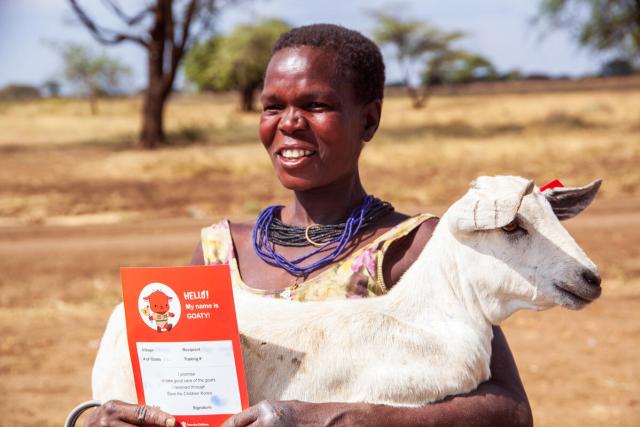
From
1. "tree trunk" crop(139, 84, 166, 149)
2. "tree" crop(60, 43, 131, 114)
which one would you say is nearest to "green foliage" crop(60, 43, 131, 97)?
"tree" crop(60, 43, 131, 114)

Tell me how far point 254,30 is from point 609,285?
36.0 metres

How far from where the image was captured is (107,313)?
28.9 ft

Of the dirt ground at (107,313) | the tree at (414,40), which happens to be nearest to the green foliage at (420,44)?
the tree at (414,40)

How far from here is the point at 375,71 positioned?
2451mm

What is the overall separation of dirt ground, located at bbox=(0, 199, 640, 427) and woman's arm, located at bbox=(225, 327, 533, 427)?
4.03 metres

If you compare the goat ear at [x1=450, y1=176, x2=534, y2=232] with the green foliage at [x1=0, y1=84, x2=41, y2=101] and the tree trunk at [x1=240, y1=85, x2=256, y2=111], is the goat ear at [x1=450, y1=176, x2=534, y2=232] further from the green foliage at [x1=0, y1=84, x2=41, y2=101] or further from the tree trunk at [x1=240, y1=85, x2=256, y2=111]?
the green foliage at [x1=0, y1=84, x2=41, y2=101]

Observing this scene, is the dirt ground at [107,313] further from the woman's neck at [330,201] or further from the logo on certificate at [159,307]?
the logo on certificate at [159,307]

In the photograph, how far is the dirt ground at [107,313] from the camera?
6.33 meters

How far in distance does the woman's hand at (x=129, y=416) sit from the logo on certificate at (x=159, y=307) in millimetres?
203

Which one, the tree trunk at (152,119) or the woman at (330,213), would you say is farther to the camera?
the tree trunk at (152,119)

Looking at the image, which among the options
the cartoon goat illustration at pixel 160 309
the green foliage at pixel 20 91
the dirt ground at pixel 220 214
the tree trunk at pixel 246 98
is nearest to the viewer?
the cartoon goat illustration at pixel 160 309

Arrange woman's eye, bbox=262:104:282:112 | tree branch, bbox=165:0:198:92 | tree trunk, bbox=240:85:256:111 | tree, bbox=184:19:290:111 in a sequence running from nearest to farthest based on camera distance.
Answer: woman's eye, bbox=262:104:282:112 → tree branch, bbox=165:0:198:92 → tree, bbox=184:19:290:111 → tree trunk, bbox=240:85:256:111

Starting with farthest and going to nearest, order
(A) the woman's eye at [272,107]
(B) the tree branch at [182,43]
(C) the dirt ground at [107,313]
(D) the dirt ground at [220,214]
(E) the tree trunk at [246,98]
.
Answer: (E) the tree trunk at [246,98] → (B) the tree branch at [182,43] → (D) the dirt ground at [220,214] → (C) the dirt ground at [107,313] → (A) the woman's eye at [272,107]

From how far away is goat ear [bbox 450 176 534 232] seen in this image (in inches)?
74.0
